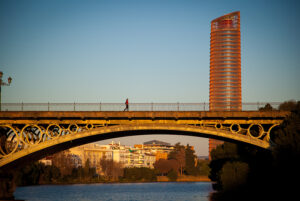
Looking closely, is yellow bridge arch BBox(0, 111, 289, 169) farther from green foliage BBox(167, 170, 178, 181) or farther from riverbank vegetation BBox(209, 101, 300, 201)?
green foliage BBox(167, 170, 178, 181)

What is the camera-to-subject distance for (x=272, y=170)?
1572 inches

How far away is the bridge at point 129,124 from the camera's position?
1684 inches

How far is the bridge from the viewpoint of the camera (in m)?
42.8

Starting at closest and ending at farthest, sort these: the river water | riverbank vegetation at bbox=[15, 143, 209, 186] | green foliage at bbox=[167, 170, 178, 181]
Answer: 1. the river water
2. riverbank vegetation at bbox=[15, 143, 209, 186]
3. green foliage at bbox=[167, 170, 178, 181]

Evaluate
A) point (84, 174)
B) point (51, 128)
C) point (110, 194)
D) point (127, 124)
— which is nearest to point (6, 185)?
point (51, 128)

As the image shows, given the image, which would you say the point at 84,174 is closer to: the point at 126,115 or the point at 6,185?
the point at 6,185

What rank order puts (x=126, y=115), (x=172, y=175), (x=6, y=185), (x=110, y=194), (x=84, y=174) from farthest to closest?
(x=172, y=175) → (x=84, y=174) → (x=110, y=194) → (x=6, y=185) → (x=126, y=115)

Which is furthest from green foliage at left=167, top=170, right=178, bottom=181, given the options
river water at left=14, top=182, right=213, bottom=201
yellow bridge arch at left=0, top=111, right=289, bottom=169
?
yellow bridge arch at left=0, top=111, right=289, bottom=169

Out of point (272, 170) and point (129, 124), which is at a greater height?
point (129, 124)

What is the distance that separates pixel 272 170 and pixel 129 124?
14435mm

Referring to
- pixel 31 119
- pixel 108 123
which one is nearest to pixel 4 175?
pixel 31 119

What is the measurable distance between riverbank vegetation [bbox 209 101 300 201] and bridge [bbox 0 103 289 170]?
250 cm

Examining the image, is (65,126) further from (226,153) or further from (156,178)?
(156,178)

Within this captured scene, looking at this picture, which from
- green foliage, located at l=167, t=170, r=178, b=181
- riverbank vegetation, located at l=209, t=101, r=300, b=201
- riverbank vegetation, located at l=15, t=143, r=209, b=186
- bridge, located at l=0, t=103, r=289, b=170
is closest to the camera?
riverbank vegetation, located at l=209, t=101, r=300, b=201
